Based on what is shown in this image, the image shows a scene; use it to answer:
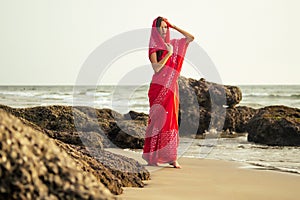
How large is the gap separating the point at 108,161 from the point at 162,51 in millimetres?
2853

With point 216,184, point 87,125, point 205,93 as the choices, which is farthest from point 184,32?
point 205,93

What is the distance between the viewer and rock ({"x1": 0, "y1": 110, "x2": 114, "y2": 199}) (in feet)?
7.16

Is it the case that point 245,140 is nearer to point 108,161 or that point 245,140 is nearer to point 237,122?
point 237,122

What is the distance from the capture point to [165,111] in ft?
26.1

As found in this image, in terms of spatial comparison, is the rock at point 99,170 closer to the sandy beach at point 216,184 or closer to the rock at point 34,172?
the sandy beach at point 216,184

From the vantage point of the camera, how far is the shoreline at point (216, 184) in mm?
5129

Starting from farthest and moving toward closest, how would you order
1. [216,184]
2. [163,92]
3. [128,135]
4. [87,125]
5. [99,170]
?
[87,125] < [128,135] < [163,92] < [216,184] < [99,170]

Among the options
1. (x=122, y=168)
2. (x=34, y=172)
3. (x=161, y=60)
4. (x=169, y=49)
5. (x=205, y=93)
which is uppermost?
(x=169, y=49)

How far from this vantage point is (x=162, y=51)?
7.75 meters

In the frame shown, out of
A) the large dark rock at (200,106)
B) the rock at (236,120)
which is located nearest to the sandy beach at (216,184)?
the large dark rock at (200,106)

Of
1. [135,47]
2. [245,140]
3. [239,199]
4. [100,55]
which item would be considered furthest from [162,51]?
[245,140]

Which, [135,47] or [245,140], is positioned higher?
[135,47]

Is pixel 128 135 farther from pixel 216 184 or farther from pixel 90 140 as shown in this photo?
pixel 216 184

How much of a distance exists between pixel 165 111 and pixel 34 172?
5816 millimetres
